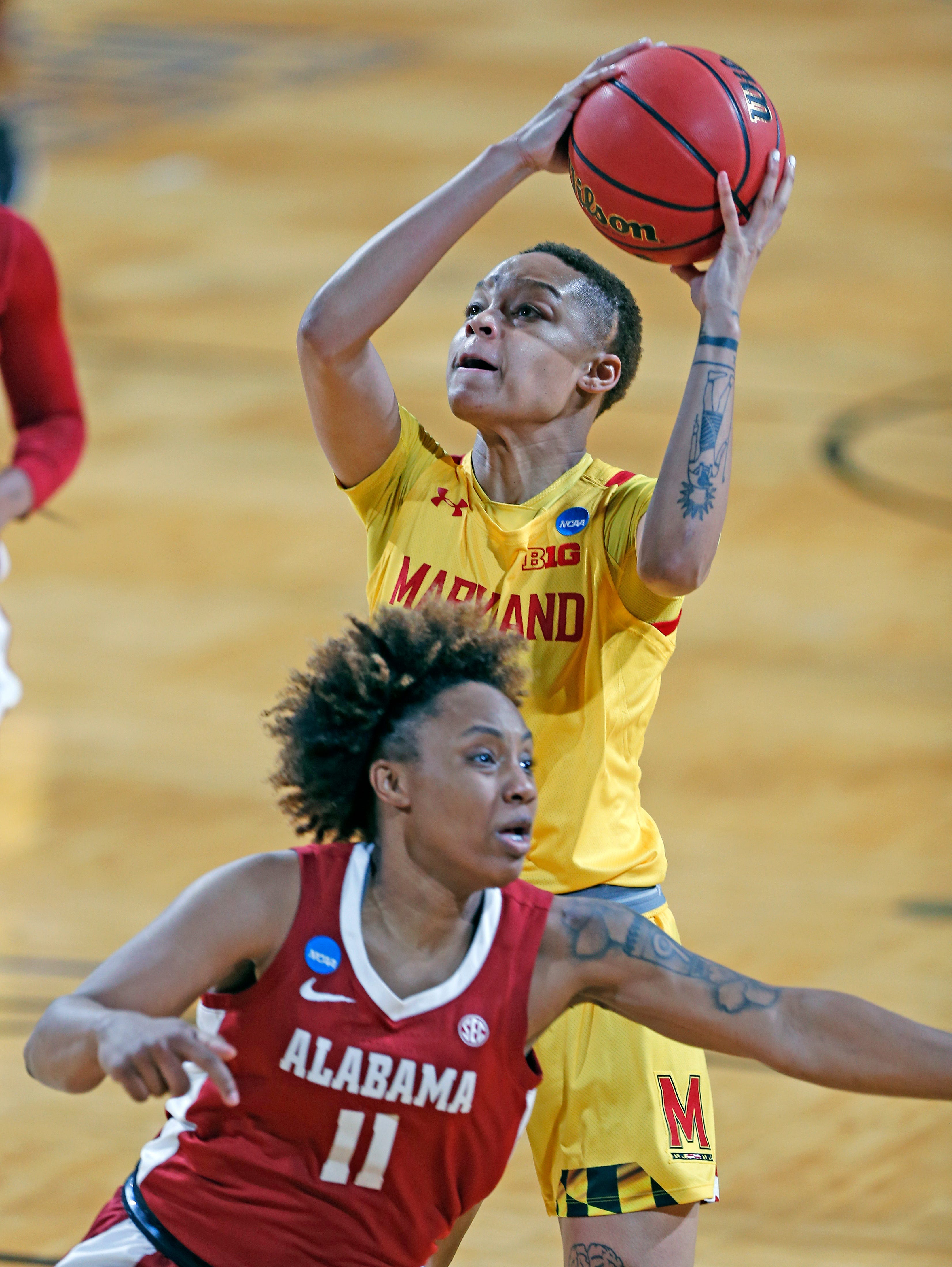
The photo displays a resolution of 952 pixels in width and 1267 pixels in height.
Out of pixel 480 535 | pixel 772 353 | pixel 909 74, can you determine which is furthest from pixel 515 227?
pixel 480 535

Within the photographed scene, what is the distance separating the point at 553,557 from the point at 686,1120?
1.00 meters

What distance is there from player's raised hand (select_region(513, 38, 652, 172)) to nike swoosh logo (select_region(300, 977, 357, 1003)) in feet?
4.98

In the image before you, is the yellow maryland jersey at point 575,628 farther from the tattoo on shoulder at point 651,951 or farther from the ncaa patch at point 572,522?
the tattoo on shoulder at point 651,951

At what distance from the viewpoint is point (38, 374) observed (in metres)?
4.90

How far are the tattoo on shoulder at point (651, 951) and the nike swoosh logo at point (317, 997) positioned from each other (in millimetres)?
341

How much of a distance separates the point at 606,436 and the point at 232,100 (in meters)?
7.95

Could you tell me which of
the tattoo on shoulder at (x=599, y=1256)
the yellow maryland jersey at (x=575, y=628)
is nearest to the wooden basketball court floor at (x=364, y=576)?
the tattoo on shoulder at (x=599, y=1256)

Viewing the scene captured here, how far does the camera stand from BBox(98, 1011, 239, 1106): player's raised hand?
2.24 m

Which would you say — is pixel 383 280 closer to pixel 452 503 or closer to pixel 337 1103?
pixel 452 503

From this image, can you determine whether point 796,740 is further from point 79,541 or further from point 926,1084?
point 926,1084

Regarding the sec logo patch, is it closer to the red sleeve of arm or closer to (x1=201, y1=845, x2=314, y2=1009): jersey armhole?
(x1=201, y1=845, x2=314, y2=1009): jersey armhole

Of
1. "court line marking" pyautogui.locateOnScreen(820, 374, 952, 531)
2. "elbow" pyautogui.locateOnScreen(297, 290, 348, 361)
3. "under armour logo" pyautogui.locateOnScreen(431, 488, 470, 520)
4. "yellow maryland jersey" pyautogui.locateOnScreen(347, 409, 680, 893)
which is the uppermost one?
"court line marking" pyautogui.locateOnScreen(820, 374, 952, 531)

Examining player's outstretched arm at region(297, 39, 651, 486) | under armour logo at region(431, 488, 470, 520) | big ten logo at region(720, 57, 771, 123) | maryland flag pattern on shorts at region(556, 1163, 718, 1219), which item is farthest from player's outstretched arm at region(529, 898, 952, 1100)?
big ten logo at region(720, 57, 771, 123)

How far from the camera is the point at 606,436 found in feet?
32.6
